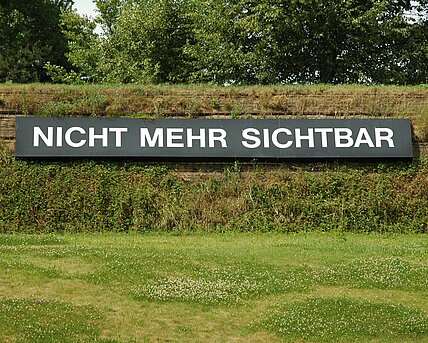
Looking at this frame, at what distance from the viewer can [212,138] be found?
17031 mm

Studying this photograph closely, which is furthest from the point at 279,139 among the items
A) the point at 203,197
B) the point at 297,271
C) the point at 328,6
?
the point at 328,6

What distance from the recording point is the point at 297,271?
1127cm

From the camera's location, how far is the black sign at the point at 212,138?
663 inches

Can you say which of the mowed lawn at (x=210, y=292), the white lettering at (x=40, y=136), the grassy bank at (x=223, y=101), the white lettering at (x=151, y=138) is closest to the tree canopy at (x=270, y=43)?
the grassy bank at (x=223, y=101)

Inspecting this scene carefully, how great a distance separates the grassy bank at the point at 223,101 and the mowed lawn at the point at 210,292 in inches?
184

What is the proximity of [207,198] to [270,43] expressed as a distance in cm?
1365

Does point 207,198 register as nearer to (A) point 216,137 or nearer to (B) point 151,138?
(A) point 216,137

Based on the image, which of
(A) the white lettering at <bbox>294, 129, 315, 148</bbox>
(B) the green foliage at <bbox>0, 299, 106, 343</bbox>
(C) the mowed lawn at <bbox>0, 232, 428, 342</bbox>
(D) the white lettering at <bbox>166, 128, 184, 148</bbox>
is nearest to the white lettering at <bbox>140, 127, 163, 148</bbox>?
(D) the white lettering at <bbox>166, 128, 184, 148</bbox>

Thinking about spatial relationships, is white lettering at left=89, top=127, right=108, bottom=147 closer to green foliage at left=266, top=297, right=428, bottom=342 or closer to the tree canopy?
green foliage at left=266, top=297, right=428, bottom=342

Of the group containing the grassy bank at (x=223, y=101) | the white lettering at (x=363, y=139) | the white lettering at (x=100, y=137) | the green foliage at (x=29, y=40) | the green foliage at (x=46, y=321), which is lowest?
the green foliage at (x=46, y=321)

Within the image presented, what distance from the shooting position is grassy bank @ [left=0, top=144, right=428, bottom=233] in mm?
16578

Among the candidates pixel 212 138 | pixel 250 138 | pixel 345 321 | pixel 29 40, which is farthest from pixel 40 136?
pixel 29 40

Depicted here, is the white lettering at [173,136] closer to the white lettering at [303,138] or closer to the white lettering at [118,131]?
the white lettering at [118,131]

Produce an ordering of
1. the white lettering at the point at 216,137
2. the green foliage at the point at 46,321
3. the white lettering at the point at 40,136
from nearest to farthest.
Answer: the green foliage at the point at 46,321 → the white lettering at the point at 40,136 → the white lettering at the point at 216,137
